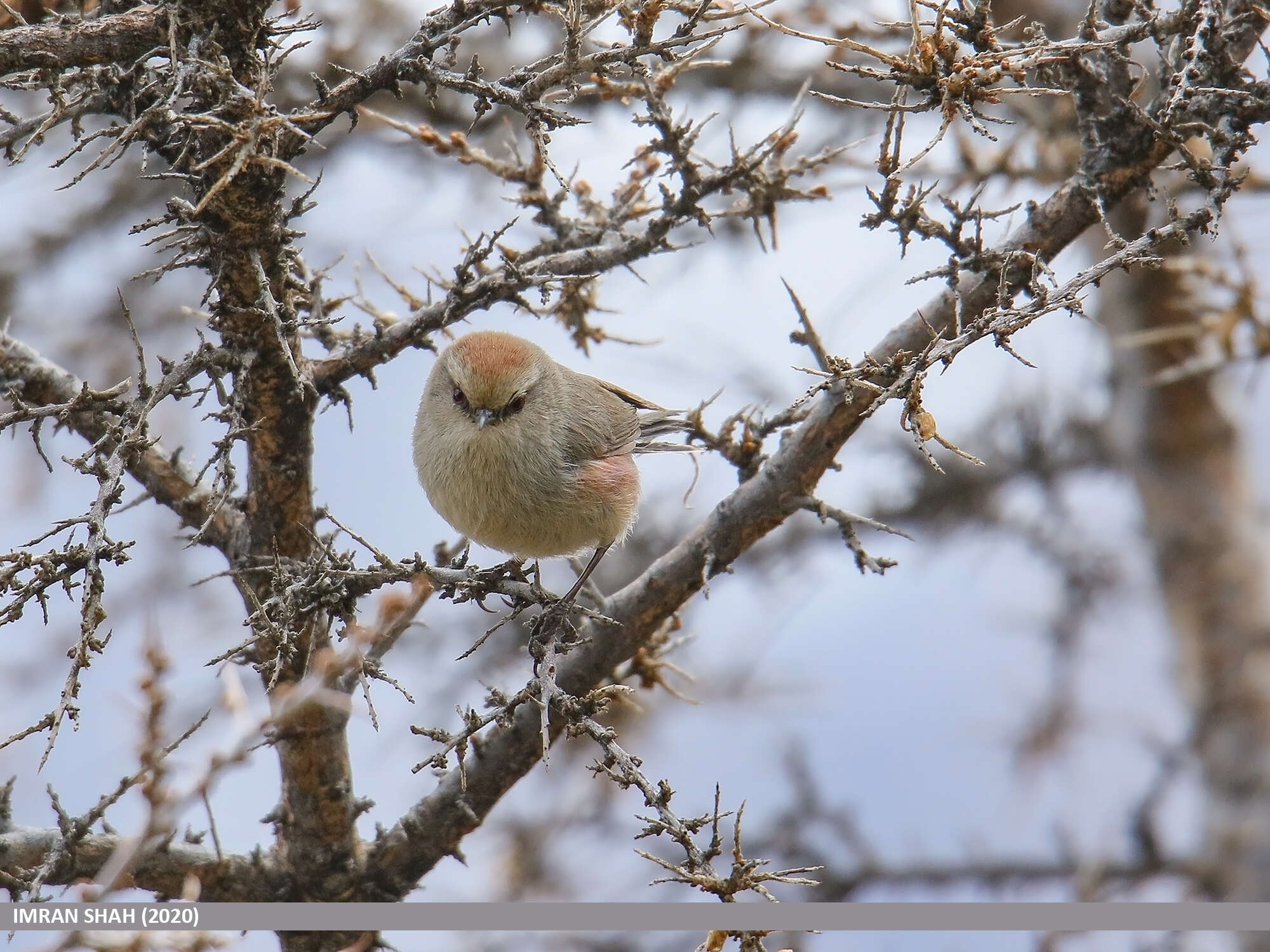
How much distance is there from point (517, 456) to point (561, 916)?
5.12 feet

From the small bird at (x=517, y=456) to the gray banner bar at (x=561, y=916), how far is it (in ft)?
3.28

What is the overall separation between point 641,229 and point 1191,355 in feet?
18.0

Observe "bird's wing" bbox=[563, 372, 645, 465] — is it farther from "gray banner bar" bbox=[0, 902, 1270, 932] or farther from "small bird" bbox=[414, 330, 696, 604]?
"gray banner bar" bbox=[0, 902, 1270, 932]

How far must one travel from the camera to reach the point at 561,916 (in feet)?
10.0

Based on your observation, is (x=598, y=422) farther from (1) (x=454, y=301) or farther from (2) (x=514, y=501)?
(1) (x=454, y=301)

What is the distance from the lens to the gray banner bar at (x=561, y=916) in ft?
8.80

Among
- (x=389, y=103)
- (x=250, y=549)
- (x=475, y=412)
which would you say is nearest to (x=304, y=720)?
(x=250, y=549)

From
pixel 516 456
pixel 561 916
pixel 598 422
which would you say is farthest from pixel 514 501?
pixel 561 916

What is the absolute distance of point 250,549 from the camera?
338cm

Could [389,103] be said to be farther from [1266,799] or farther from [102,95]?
[1266,799]

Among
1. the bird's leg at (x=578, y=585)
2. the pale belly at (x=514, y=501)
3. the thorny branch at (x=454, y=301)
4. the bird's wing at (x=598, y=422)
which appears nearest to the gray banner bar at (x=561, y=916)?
the thorny branch at (x=454, y=301)

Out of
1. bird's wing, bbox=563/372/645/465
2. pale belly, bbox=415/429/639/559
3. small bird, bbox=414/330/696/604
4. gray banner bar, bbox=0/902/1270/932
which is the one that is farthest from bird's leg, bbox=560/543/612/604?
gray banner bar, bbox=0/902/1270/932

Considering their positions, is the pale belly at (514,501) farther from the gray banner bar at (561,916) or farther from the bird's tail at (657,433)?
the gray banner bar at (561,916)

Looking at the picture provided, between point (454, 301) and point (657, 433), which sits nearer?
point (454, 301)
